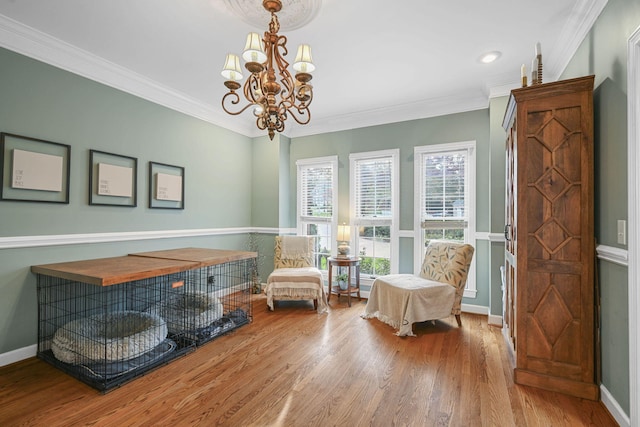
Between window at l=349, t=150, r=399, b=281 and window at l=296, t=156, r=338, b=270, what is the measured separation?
355 millimetres

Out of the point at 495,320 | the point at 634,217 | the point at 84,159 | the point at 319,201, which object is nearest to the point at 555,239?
the point at 634,217

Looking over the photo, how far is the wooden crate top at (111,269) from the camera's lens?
2172mm

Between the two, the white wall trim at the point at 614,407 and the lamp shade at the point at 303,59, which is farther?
the lamp shade at the point at 303,59

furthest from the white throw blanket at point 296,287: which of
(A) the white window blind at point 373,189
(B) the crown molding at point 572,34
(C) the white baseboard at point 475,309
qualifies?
(B) the crown molding at point 572,34

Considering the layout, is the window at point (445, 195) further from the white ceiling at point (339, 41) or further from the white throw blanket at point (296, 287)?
the white throw blanket at point (296, 287)

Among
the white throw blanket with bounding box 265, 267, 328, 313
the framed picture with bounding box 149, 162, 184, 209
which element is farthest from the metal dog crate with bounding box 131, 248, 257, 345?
the framed picture with bounding box 149, 162, 184, 209

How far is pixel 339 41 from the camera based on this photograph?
8.61 feet

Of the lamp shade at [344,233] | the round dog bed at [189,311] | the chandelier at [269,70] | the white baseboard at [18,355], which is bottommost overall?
the white baseboard at [18,355]

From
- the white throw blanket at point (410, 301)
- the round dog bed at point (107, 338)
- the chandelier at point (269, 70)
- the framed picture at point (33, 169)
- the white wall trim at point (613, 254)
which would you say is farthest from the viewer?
the white throw blanket at point (410, 301)

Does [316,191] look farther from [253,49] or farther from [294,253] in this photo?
[253,49]

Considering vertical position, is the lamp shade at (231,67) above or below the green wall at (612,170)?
above

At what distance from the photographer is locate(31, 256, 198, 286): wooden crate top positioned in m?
2.17

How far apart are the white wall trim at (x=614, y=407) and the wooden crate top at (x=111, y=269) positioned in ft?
10.3

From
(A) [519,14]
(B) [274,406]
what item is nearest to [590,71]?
(A) [519,14]
